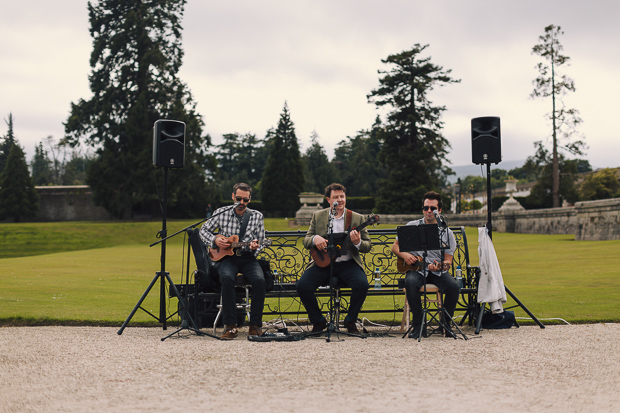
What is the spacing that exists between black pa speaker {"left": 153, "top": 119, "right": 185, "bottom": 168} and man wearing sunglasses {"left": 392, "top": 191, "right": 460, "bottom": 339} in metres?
2.90

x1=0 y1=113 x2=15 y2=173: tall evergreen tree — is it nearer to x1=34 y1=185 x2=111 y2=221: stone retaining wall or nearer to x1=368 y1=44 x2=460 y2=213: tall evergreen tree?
x1=34 y1=185 x2=111 y2=221: stone retaining wall

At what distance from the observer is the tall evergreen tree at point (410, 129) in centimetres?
4353

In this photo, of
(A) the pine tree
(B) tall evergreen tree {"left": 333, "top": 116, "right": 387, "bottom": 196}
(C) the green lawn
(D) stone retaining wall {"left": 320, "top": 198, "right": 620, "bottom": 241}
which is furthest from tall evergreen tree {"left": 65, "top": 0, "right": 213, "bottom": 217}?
(A) the pine tree

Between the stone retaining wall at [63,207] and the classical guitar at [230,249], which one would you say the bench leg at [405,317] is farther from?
the stone retaining wall at [63,207]

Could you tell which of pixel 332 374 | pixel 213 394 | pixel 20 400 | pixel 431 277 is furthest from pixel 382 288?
pixel 20 400

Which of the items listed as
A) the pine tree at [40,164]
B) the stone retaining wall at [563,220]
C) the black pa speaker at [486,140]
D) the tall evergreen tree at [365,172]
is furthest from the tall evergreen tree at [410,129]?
the pine tree at [40,164]

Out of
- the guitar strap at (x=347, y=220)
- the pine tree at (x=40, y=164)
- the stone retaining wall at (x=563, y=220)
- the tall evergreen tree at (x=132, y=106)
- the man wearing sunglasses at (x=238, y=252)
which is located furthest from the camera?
the pine tree at (x=40, y=164)

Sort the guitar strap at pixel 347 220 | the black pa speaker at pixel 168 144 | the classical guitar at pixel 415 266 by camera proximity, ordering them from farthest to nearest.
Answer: the black pa speaker at pixel 168 144, the guitar strap at pixel 347 220, the classical guitar at pixel 415 266

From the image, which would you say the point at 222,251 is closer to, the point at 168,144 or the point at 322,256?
the point at 322,256

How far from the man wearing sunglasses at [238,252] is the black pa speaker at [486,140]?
292 cm

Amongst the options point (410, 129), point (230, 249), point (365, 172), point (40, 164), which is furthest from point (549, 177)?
point (40, 164)

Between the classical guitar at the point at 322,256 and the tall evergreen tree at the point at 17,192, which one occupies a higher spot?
the tall evergreen tree at the point at 17,192

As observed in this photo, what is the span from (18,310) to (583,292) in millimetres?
8725

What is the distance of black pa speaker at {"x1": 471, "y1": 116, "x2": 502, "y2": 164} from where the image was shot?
7391 mm
